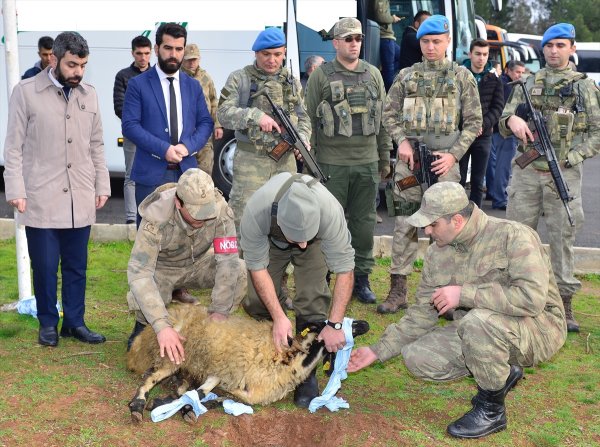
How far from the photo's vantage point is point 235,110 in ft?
22.5

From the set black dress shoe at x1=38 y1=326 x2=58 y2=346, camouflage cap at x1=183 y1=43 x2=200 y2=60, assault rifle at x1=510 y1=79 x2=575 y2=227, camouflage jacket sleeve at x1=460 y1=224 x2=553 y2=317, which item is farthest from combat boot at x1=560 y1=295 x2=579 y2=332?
camouflage cap at x1=183 y1=43 x2=200 y2=60

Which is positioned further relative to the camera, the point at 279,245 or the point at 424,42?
the point at 424,42

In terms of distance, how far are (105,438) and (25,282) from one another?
8.89 feet

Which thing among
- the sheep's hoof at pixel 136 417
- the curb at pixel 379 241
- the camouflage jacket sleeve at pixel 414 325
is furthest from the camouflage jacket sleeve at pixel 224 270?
the curb at pixel 379 241

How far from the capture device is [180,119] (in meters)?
6.67

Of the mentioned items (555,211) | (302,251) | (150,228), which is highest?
(150,228)

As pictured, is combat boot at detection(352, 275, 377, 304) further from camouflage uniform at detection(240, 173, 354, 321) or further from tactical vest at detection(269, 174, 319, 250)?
tactical vest at detection(269, 174, 319, 250)

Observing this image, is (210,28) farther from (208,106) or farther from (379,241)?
(379,241)

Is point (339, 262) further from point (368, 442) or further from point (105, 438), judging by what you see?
point (105, 438)

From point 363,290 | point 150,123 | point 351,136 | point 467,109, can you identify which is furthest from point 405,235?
point 150,123

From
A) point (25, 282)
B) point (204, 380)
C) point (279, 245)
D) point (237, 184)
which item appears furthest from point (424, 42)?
point (25, 282)

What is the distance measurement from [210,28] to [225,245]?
5.98 m

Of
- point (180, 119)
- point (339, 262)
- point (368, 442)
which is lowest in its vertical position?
point (368, 442)

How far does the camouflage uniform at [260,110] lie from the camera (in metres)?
6.94
